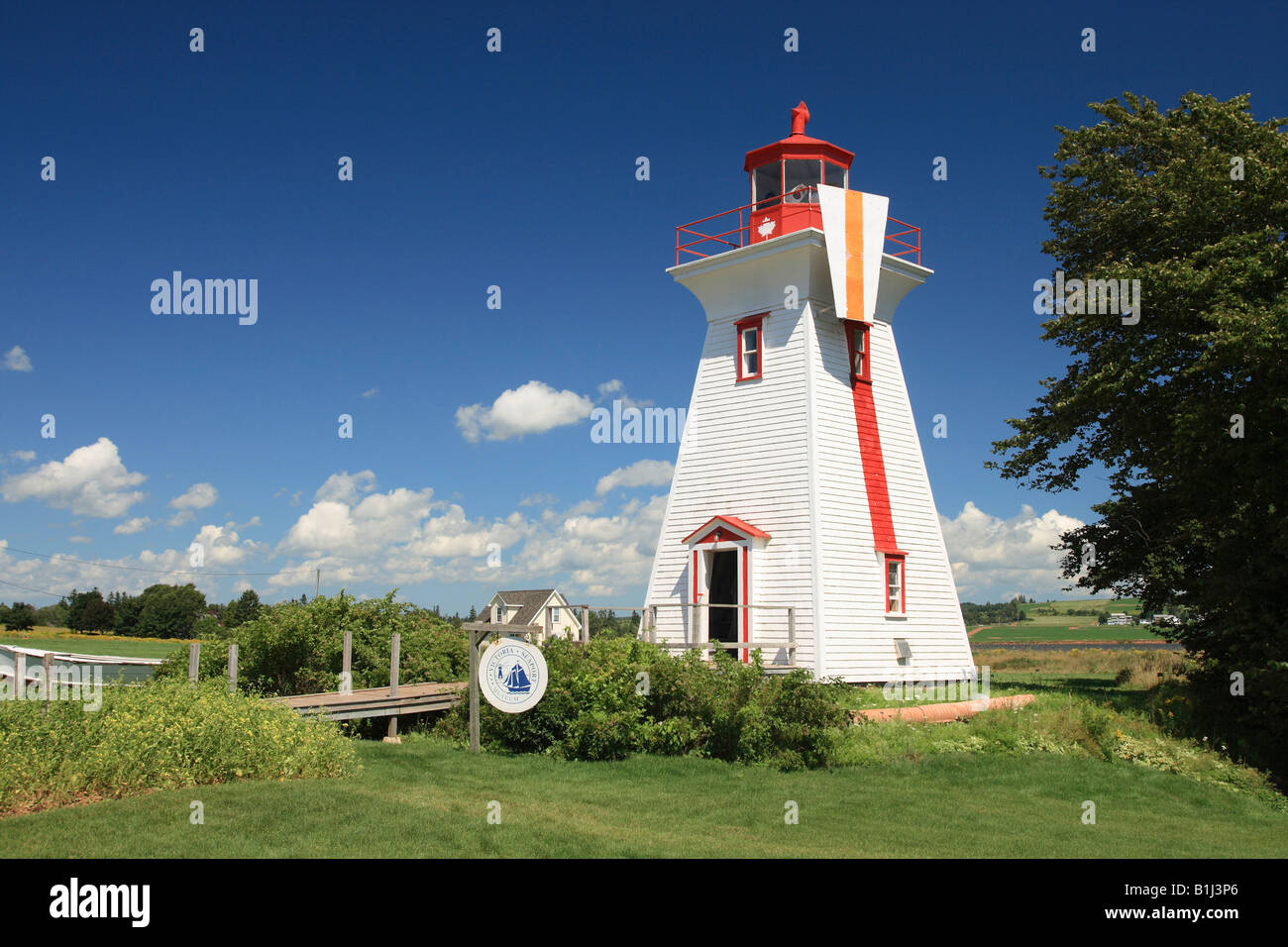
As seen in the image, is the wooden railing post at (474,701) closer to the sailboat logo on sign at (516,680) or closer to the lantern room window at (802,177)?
the sailboat logo on sign at (516,680)

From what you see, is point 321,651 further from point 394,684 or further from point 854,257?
point 854,257

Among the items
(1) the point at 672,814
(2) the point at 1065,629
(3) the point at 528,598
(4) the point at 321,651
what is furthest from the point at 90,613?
(2) the point at 1065,629

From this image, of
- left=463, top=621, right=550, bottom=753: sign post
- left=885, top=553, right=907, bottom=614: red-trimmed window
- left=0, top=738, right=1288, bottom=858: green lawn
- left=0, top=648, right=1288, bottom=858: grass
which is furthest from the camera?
left=885, top=553, right=907, bottom=614: red-trimmed window

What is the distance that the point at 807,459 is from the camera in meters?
22.3

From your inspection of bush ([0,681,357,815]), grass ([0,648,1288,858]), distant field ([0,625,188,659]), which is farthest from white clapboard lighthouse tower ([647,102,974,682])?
distant field ([0,625,188,659])

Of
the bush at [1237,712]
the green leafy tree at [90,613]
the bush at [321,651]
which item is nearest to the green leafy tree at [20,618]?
the green leafy tree at [90,613]

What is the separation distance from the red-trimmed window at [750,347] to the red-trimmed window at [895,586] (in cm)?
550

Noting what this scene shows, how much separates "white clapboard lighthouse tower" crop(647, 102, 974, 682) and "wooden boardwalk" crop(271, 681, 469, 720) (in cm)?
551

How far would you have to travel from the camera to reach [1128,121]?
25.4 meters

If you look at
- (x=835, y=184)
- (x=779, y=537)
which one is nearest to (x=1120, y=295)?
(x=835, y=184)

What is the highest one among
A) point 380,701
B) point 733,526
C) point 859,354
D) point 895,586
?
point 859,354

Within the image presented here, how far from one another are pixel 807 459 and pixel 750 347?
3660 mm

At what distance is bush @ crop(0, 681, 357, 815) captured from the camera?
11102 millimetres

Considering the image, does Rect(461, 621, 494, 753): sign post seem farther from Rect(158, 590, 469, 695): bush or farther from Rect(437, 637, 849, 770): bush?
Rect(158, 590, 469, 695): bush
